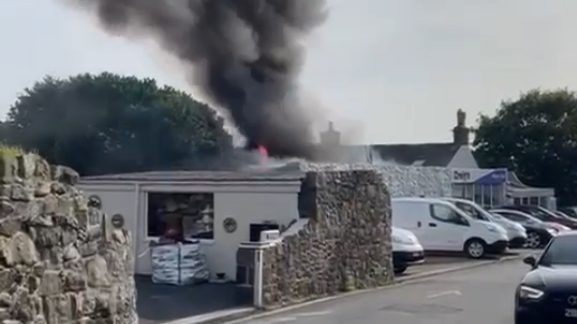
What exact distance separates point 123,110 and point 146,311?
31.4 metres

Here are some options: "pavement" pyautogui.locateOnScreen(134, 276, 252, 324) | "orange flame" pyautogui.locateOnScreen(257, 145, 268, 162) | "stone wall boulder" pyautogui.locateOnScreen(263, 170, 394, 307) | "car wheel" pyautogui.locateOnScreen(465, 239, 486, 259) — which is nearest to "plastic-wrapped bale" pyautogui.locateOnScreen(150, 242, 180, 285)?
"pavement" pyautogui.locateOnScreen(134, 276, 252, 324)

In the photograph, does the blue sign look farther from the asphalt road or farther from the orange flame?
the asphalt road

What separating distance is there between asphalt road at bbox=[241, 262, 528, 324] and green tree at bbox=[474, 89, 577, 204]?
36001 mm

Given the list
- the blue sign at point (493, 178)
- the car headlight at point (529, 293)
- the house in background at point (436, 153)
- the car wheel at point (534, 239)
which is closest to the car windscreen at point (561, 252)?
the car headlight at point (529, 293)

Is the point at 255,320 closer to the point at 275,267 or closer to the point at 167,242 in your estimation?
the point at 275,267

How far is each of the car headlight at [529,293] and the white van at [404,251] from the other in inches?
400

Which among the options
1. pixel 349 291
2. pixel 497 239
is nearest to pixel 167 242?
pixel 349 291

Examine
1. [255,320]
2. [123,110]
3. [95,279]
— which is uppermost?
[123,110]

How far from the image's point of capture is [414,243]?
22000 mm

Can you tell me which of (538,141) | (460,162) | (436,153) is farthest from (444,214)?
(538,141)

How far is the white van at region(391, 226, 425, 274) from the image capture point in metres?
21.5

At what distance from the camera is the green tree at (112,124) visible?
41.5 m

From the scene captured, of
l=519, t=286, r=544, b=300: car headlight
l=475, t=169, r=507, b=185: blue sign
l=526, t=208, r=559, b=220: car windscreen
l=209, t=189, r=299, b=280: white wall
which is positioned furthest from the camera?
l=475, t=169, r=507, b=185: blue sign

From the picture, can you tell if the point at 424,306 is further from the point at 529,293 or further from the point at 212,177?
the point at 212,177
